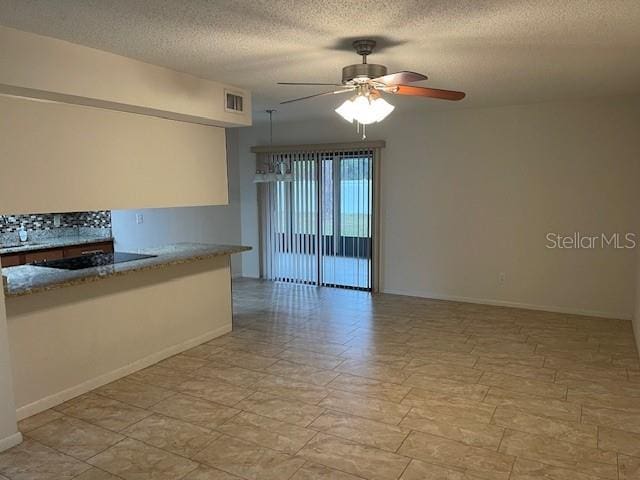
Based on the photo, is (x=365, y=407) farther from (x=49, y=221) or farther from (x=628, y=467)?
(x=49, y=221)

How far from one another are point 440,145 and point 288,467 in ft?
14.8

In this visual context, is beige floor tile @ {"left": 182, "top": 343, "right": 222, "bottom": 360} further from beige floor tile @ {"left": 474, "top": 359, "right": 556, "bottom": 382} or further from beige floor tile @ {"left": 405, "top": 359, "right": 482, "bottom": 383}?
beige floor tile @ {"left": 474, "top": 359, "right": 556, "bottom": 382}

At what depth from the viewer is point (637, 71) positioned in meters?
3.79

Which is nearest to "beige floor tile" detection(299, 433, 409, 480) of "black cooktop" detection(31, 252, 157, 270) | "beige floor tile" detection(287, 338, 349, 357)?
"beige floor tile" detection(287, 338, 349, 357)

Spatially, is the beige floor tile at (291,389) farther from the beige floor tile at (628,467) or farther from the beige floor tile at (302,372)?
the beige floor tile at (628,467)

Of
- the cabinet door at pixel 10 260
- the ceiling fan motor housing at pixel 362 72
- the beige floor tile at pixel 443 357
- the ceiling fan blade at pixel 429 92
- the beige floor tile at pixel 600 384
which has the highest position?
the ceiling fan motor housing at pixel 362 72

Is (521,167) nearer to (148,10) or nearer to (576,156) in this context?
(576,156)

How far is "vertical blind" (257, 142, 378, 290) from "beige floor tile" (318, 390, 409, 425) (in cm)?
336

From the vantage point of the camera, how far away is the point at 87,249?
20.0 ft

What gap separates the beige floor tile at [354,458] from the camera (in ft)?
8.02

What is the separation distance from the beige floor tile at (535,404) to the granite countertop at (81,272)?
2.71m

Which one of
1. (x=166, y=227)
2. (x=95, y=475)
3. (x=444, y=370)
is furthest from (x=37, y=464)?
(x=166, y=227)

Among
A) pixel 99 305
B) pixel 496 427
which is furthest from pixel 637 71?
pixel 99 305

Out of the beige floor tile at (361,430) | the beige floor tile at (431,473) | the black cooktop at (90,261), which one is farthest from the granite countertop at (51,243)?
the beige floor tile at (431,473)
